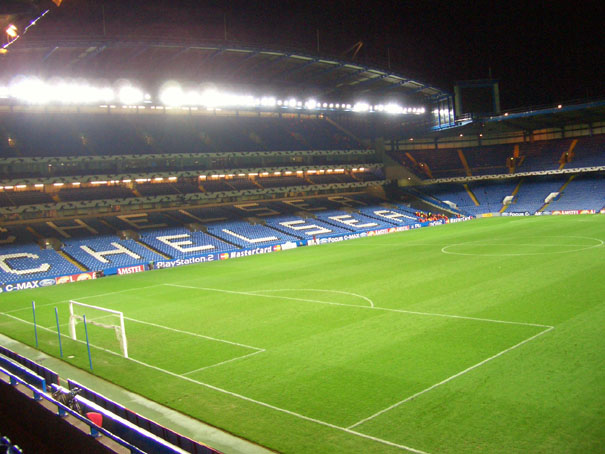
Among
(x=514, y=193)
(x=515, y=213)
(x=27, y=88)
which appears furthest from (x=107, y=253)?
(x=514, y=193)

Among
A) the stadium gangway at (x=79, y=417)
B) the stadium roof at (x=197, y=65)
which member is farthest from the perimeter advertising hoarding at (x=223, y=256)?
the stadium gangway at (x=79, y=417)

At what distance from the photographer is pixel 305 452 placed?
8.64 metres

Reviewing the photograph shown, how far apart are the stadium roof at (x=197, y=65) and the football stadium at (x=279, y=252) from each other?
21 centimetres

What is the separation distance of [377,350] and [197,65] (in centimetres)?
2984

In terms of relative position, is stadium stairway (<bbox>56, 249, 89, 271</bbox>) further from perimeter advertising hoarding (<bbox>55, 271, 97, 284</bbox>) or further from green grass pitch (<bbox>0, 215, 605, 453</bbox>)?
green grass pitch (<bbox>0, 215, 605, 453</bbox>)

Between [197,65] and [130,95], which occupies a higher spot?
[197,65]

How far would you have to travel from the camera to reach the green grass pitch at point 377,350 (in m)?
9.12

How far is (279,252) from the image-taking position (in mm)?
39688

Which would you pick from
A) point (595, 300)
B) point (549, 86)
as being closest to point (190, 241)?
point (595, 300)

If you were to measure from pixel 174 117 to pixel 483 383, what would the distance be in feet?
154

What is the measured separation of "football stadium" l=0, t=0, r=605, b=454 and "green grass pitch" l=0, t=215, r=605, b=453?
0.08 metres

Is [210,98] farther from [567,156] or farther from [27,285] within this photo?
[567,156]

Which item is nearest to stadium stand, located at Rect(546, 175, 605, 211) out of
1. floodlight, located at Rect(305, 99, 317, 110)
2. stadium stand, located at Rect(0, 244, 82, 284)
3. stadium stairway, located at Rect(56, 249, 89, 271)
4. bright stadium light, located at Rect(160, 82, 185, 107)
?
floodlight, located at Rect(305, 99, 317, 110)

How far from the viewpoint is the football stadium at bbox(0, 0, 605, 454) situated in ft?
31.0
